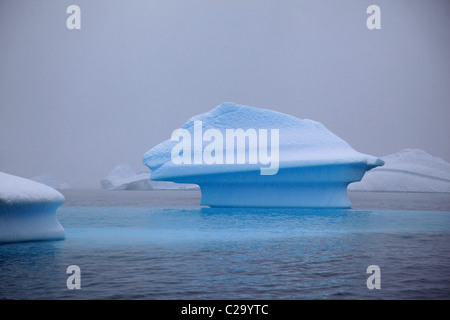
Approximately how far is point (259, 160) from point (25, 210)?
9.52 meters

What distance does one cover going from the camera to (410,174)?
46938 millimetres

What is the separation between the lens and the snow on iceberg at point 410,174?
152 feet

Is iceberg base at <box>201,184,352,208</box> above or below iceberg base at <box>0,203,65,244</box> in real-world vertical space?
below

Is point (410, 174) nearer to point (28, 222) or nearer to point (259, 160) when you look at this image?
point (259, 160)

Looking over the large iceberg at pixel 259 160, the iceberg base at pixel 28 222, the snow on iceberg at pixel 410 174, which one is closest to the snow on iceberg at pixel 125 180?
the snow on iceberg at pixel 410 174

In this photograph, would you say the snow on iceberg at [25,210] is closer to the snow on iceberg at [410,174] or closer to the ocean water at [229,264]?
the ocean water at [229,264]

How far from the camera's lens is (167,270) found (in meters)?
4.96

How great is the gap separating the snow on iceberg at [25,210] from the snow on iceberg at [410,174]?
1754 inches

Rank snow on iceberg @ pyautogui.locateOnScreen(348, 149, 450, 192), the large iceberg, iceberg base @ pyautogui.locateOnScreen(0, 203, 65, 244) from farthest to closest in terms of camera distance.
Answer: snow on iceberg @ pyautogui.locateOnScreen(348, 149, 450, 192), the large iceberg, iceberg base @ pyautogui.locateOnScreen(0, 203, 65, 244)

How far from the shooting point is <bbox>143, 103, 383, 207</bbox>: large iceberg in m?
15.0

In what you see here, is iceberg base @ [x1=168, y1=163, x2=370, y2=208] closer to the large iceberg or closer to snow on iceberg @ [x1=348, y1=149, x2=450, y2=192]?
the large iceberg

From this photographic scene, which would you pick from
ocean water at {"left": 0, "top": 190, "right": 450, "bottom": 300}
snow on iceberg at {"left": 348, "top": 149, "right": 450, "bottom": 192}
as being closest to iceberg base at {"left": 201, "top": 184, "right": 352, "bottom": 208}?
ocean water at {"left": 0, "top": 190, "right": 450, "bottom": 300}

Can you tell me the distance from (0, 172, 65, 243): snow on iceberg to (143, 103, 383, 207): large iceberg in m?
8.72
